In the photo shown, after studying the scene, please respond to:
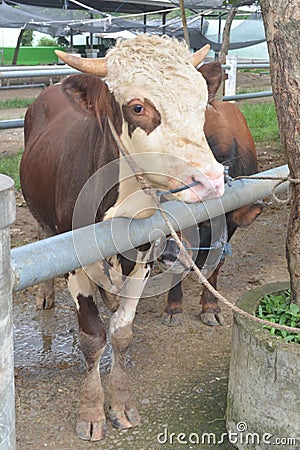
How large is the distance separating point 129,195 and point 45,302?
5.69ft

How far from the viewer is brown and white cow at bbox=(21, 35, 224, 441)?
2141 millimetres

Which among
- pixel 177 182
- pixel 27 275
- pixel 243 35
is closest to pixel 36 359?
pixel 177 182

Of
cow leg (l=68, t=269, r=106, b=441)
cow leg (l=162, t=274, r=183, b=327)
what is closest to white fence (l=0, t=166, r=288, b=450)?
Answer: cow leg (l=68, t=269, r=106, b=441)

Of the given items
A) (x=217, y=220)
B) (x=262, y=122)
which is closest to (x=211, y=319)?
(x=217, y=220)

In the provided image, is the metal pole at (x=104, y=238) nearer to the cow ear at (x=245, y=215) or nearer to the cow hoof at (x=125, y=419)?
the cow hoof at (x=125, y=419)

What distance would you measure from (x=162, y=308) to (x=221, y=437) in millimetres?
1540

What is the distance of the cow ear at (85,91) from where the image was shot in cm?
252

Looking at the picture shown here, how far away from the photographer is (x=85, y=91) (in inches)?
101

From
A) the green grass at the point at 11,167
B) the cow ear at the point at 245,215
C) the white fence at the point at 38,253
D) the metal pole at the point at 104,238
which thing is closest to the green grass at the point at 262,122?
the green grass at the point at 11,167

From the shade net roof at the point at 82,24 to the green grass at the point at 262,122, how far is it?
4.93 meters

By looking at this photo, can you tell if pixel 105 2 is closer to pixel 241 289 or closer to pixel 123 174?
pixel 241 289

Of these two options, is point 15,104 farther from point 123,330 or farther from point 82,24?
point 123,330

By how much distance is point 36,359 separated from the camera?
340cm

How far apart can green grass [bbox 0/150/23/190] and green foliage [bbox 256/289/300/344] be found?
4339 mm
